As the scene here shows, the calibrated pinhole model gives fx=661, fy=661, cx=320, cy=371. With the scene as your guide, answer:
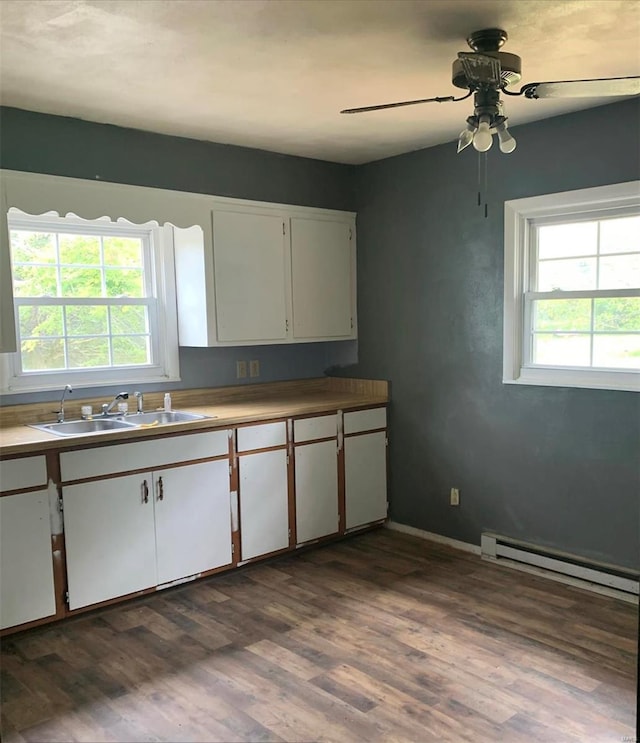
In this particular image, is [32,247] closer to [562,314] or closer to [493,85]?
[493,85]

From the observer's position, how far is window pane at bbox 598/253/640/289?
3338 millimetres

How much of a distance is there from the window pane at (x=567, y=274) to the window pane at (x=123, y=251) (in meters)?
2.34

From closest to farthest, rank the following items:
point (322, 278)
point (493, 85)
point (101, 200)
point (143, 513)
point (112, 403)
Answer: point (493, 85)
point (143, 513)
point (101, 200)
point (112, 403)
point (322, 278)

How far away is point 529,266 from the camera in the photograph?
12.3ft

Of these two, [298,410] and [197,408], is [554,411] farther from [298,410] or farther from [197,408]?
[197,408]

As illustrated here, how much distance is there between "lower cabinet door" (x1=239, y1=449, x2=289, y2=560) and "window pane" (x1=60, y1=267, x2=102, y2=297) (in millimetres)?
1287

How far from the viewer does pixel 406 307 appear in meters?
4.34

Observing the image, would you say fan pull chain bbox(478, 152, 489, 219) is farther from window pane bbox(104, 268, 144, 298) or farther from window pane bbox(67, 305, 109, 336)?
window pane bbox(67, 305, 109, 336)

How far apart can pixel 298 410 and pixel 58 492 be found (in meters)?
1.43

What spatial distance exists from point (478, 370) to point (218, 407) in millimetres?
1586

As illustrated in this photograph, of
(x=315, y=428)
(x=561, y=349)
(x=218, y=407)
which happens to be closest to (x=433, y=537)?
(x=315, y=428)

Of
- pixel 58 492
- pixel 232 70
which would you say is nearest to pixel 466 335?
pixel 232 70

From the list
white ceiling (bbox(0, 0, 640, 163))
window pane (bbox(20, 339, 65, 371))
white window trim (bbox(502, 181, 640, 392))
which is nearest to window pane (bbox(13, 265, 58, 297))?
window pane (bbox(20, 339, 65, 371))

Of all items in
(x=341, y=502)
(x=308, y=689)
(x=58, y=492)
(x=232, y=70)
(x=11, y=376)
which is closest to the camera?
(x=308, y=689)
